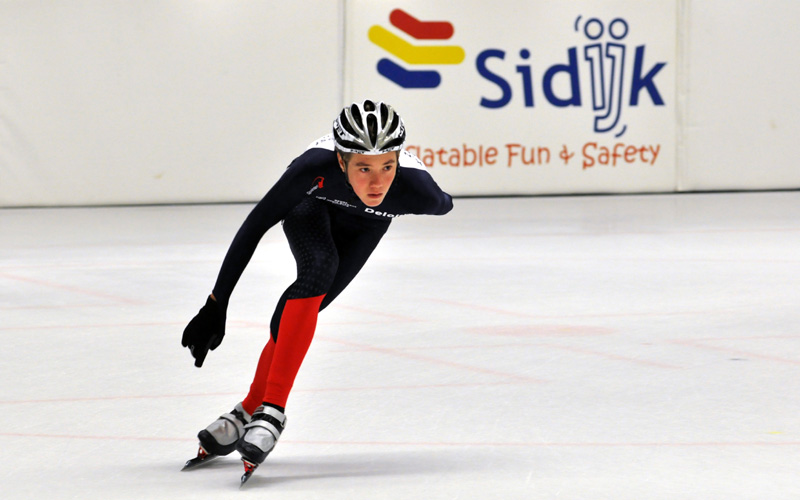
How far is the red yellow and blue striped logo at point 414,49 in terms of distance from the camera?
13453 mm

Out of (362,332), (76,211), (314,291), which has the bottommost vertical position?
(76,211)

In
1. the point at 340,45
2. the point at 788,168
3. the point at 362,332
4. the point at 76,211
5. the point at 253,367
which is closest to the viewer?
the point at 253,367

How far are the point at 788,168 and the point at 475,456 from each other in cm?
1203

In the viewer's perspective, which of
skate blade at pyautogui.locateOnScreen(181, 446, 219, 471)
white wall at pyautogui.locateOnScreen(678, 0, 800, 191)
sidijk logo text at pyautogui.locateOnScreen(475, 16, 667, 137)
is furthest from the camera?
white wall at pyautogui.locateOnScreen(678, 0, 800, 191)

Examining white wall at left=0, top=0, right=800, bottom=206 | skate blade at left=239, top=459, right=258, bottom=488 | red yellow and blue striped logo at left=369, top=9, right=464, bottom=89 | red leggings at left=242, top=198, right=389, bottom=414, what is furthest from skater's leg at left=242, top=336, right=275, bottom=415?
red yellow and blue striped logo at left=369, top=9, right=464, bottom=89

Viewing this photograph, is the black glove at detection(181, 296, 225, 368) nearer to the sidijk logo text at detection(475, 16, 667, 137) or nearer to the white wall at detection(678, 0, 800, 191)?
the sidijk logo text at detection(475, 16, 667, 137)

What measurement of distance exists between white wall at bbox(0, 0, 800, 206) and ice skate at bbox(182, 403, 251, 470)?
9.87 m

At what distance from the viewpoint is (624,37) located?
14.0m

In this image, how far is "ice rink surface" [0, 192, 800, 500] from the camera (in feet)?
11.0

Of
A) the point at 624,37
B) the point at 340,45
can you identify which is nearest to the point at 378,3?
the point at 340,45

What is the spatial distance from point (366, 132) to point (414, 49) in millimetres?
10367

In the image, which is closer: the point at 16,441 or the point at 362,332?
the point at 16,441

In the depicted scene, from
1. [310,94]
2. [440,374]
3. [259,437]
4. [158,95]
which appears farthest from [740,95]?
[259,437]

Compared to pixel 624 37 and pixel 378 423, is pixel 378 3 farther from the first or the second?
pixel 378 423
